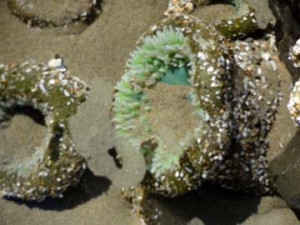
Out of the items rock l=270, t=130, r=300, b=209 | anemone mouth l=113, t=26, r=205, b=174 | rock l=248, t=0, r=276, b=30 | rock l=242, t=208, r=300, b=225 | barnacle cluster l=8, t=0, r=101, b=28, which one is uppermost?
rock l=248, t=0, r=276, b=30

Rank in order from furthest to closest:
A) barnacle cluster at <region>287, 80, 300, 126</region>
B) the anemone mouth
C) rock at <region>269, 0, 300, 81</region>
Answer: rock at <region>269, 0, 300, 81</region>, the anemone mouth, barnacle cluster at <region>287, 80, 300, 126</region>

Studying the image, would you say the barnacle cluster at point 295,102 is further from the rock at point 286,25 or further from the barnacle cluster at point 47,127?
the barnacle cluster at point 47,127

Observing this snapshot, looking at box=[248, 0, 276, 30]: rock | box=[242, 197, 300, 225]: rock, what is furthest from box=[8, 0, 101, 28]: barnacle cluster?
box=[242, 197, 300, 225]: rock

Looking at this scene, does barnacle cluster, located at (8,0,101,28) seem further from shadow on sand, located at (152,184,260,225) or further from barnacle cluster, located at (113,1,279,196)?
shadow on sand, located at (152,184,260,225)

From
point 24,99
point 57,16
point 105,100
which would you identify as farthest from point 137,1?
point 24,99

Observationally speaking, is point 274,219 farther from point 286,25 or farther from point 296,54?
point 286,25

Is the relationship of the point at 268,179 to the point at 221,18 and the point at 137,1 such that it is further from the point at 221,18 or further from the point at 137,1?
the point at 137,1

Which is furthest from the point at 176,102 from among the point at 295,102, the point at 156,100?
the point at 295,102
